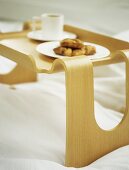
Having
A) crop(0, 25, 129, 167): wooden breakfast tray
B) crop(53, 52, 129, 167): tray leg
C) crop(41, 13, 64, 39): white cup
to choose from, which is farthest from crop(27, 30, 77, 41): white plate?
crop(53, 52, 129, 167): tray leg

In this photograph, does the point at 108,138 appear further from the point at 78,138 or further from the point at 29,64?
the point at 29,64

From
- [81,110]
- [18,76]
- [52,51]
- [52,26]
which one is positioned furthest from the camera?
[18,76]

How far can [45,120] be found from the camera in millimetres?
815

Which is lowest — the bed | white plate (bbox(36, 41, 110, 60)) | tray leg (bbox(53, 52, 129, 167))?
the bed

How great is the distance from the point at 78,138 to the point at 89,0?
815 mm

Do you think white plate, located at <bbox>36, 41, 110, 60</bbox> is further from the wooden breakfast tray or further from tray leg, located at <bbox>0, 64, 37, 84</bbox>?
tray leg, located at <bbox>0, 64, 37, 84</bbox>

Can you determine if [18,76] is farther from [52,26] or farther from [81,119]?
[81,119]

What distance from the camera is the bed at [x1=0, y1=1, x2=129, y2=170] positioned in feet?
2.04

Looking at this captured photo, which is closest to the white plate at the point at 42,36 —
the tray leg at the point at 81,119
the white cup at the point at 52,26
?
the white cup at the point at 52,26

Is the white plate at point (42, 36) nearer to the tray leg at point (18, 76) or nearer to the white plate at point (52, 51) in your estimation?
the white plate at point (52, 51)

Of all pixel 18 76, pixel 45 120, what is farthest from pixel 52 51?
pixel 18 76

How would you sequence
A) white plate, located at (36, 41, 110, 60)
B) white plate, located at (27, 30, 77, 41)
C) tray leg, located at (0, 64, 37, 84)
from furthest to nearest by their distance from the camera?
tray leg, located at (0, 64, 37, 84) < white plate, located at (27, 30, 77, 41) < white plate, located at (36, 41, 110, 60)

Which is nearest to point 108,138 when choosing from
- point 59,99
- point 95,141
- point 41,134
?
point 95,141

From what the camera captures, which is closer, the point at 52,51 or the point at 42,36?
the point at 52,51
